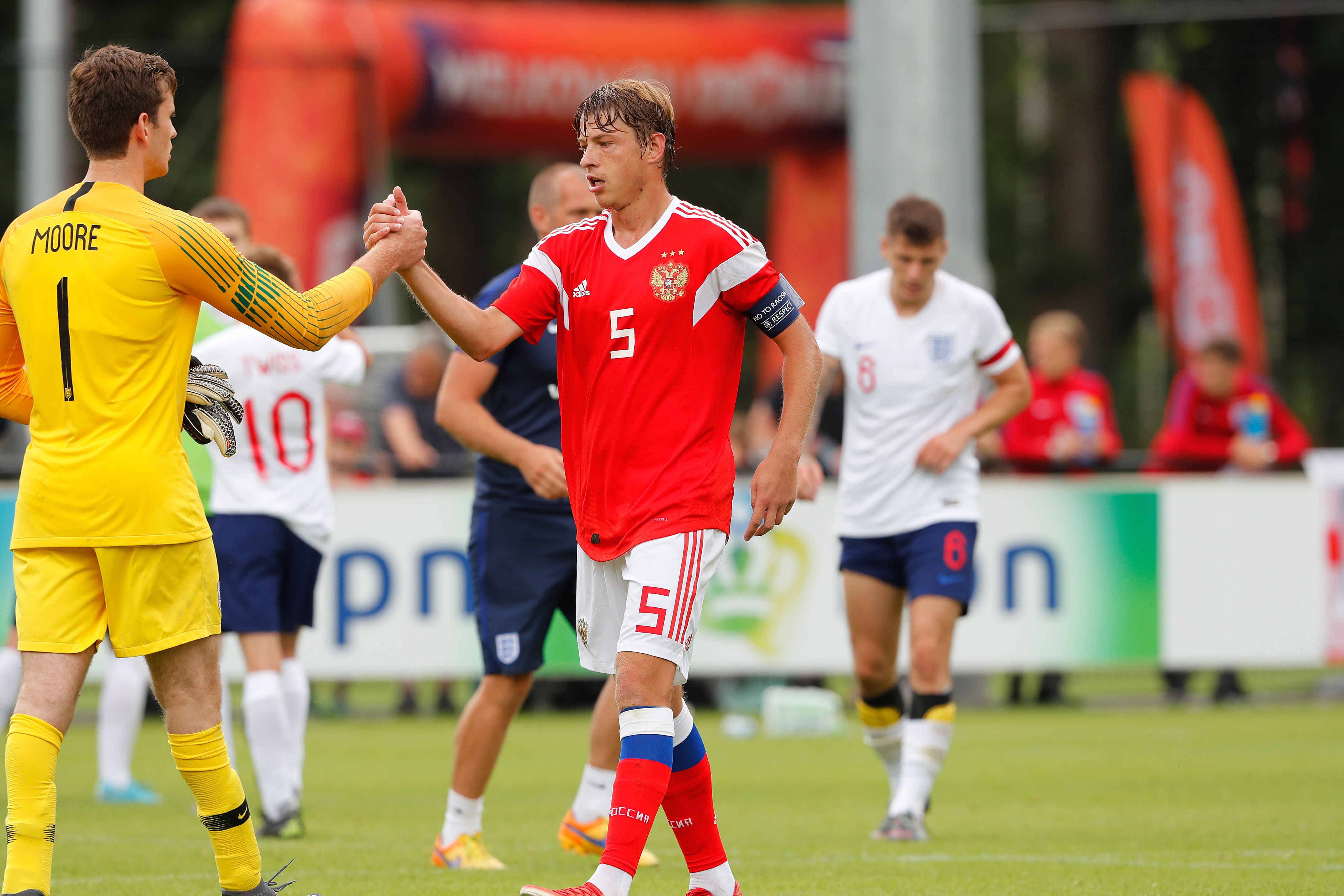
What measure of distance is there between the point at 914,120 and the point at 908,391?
20.9 ft

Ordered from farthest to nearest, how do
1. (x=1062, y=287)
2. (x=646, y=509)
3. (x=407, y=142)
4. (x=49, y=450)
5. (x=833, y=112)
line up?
(x=1062, y=287) → (x=833, y=112) → (x=407, y=142) → (x=646, y=509) → (x=49, y=450)

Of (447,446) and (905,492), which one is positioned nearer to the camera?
(905,492)

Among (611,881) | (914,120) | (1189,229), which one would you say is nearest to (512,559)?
(611,881)

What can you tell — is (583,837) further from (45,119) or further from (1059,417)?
(45,119)

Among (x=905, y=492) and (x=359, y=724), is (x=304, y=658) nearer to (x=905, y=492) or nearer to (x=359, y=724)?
(x=359, y=724)

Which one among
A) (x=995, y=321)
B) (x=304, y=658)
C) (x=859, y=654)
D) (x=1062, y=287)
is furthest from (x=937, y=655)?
(x=1062, y=287)

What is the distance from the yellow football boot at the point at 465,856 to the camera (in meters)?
6.55

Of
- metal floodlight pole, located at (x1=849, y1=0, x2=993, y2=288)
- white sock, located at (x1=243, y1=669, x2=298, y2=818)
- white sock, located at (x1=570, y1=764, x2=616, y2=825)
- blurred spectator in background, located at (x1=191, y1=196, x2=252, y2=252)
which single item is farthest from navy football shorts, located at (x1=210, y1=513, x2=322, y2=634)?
metal floodlight pole, located at (x1=849, y1=0, x2=993, y2=288)

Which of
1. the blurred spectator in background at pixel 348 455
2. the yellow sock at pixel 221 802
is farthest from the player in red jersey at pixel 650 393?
the blurred spectator in background at pixel 348 455

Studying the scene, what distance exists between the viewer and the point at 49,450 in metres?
4.74

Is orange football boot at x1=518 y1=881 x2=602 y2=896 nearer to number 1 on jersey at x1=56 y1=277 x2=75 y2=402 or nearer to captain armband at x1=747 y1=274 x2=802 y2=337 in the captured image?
captain armband at x1=747 y1=274 x2=802 y2=337

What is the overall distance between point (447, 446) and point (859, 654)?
314 inches

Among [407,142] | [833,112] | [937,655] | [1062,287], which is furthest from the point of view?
[1062,287]

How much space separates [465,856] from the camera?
21.6ft
